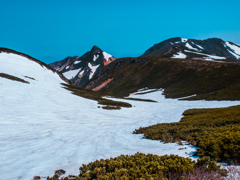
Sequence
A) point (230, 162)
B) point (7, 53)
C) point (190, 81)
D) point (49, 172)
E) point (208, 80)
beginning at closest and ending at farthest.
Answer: point (230, 162) → point (49, 172) → point (7, 53) → point (208, 80) → point (190, 81)

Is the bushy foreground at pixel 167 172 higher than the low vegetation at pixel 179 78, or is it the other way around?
the low vegetation at pixel 179 78

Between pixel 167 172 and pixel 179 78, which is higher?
pixel 179 78

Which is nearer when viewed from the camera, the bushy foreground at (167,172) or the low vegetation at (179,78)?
the bushy foreground at (167,172)

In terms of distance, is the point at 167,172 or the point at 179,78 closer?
the point at 167,172

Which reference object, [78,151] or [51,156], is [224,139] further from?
[51,156]

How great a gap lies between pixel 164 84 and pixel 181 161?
128 m

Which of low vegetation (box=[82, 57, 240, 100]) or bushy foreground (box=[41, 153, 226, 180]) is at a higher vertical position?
low vegetation (box=[82, 57, 240, 100])

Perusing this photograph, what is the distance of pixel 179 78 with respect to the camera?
129000mm

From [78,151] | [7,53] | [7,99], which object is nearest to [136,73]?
[7,53]

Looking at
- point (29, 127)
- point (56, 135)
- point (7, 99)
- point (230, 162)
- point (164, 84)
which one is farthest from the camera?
point (164, 84)

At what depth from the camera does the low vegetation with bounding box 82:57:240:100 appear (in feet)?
282

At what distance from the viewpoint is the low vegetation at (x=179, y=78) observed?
8596 cm

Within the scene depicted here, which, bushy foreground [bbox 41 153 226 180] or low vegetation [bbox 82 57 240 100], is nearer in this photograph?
bushy foreground [bbox 41 153 226 180]

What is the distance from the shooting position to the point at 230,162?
23.1 feet
